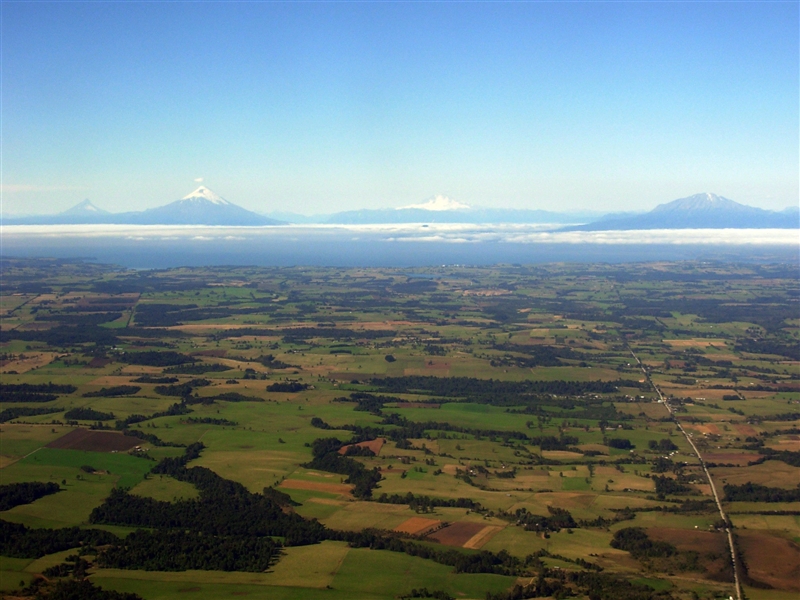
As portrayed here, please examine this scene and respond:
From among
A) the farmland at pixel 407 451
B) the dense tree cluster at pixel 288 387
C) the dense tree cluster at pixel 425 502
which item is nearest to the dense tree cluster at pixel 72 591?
the farmland at pixel 407 451

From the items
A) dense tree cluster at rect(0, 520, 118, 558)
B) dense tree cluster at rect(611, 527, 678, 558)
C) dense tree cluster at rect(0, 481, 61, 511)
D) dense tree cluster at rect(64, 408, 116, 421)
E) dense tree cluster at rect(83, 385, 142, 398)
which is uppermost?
dense tree cluster at rect(83, 385, 142, 398)

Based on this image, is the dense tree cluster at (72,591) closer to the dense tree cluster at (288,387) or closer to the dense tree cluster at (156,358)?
the dense tree cluster at (288,387)

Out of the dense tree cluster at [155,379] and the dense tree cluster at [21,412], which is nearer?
the dense tree cluster at [21,412]

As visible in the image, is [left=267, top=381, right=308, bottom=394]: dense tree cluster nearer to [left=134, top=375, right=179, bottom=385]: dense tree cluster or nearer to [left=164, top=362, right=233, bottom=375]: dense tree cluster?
[left=164, top=362, right=233, bottom=375]: dense tree cluster

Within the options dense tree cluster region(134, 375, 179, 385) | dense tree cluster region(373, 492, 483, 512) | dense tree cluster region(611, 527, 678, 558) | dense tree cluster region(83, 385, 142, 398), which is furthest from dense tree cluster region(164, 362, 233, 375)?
dense tree cluster region(611, 527, 678, 558)

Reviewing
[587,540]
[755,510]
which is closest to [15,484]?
[587,540]

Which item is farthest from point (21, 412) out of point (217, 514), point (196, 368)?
point (217, 514)

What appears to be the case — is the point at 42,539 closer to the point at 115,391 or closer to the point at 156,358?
the point at 115,391

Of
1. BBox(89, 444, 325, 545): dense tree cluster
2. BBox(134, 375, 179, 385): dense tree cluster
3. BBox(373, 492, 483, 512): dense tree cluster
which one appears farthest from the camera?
BBox(134, 375, 179, 385): dense tree cluster

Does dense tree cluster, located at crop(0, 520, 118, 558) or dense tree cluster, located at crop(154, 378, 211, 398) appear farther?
dense tree cluster, located at crop(154, 378, 211, 398)
